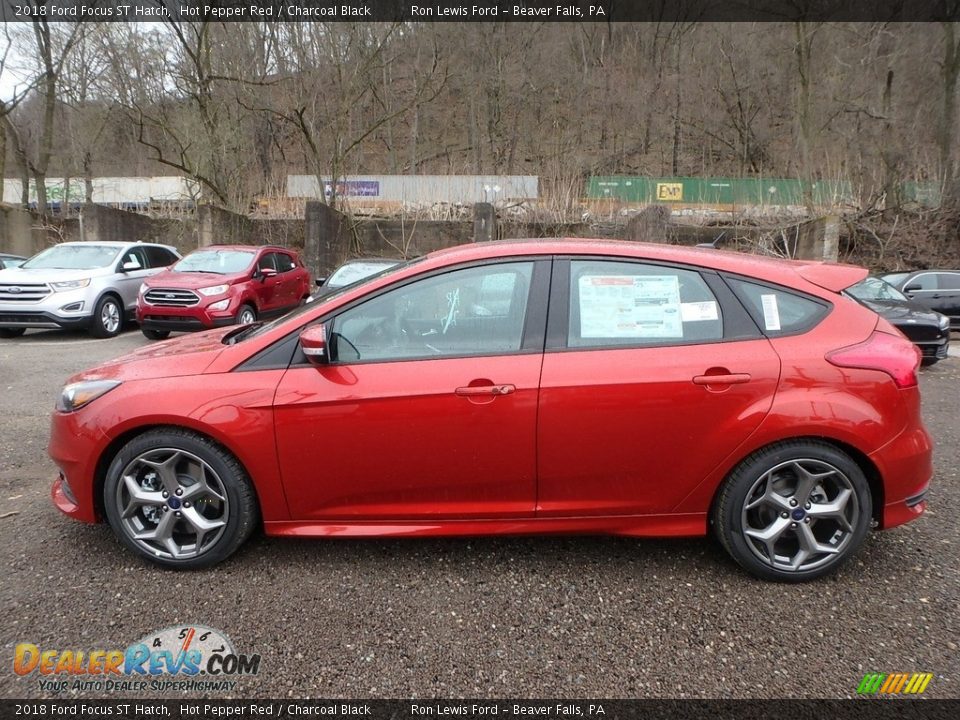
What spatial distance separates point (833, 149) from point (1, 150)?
34.7m

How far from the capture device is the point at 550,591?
2549mm

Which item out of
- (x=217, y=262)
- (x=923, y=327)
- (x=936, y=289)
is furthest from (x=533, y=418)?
(x=936, y=289)

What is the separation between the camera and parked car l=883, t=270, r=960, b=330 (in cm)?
1138

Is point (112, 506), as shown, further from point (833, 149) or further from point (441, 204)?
point (833, 149)

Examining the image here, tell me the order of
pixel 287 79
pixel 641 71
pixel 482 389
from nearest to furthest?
pixel 482 389, pixel 287 79, pixel 641 71

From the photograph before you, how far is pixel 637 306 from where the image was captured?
2.62 m

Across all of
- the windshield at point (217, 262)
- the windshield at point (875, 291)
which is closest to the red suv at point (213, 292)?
the windshield at point (217, 262)

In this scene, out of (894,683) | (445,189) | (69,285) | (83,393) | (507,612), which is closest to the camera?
(894,683)

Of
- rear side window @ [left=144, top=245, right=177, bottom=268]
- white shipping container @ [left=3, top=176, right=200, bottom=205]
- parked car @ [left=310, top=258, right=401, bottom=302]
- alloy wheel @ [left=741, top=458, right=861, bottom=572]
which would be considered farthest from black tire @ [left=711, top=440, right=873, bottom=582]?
white shipping container @ [left=3, top=176, right=200, bottom=205]

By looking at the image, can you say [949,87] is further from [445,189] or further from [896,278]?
[445,189]

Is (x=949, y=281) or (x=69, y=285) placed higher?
(x=949, y=281)

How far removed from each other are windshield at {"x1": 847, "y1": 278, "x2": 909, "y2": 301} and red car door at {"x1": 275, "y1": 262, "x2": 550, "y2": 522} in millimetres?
8832

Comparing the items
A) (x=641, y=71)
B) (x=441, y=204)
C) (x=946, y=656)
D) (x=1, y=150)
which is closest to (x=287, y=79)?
(x=441, y=204)

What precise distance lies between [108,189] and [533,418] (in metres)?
39.8
